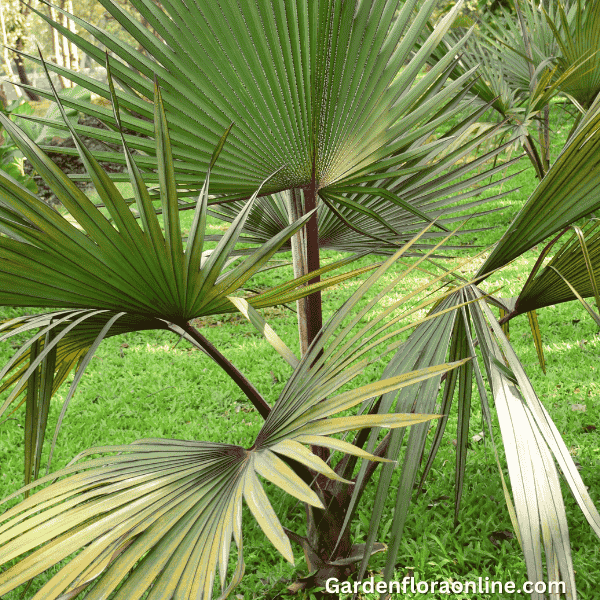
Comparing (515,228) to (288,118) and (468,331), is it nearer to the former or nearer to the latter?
(468,331)

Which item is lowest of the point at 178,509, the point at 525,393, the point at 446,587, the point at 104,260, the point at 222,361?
the point at 446,587

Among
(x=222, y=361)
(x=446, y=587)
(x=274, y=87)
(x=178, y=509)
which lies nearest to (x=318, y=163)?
(x=274, y=87)

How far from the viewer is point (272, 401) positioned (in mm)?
3377

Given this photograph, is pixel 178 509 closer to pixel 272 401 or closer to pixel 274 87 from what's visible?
pixel 274 87

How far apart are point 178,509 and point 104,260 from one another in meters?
0.45

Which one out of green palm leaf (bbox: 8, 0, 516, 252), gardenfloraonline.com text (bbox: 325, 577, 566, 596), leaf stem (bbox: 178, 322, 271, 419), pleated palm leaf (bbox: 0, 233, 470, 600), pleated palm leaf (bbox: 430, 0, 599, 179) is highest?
pleated palm leaf (bbox: 430, 0, 599, 179)

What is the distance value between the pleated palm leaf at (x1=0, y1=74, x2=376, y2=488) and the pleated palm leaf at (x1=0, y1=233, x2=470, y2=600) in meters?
0.11

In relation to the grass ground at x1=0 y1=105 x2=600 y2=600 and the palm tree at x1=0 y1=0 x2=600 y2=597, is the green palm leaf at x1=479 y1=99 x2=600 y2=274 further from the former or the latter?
the grass ground at x1=0 y1=105 x2=600 y2=600

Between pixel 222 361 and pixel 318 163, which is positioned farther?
pixel 318 163

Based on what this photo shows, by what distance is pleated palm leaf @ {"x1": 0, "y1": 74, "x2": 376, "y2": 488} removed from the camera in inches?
36.2

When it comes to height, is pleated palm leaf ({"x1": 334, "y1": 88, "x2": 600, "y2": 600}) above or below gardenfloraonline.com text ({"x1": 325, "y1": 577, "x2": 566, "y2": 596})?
above

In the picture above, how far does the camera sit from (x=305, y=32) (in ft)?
3.96

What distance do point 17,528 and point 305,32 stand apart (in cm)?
110

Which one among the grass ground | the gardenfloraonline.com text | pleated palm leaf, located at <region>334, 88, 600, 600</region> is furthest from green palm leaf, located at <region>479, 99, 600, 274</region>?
the gardenfloraonline.com text
